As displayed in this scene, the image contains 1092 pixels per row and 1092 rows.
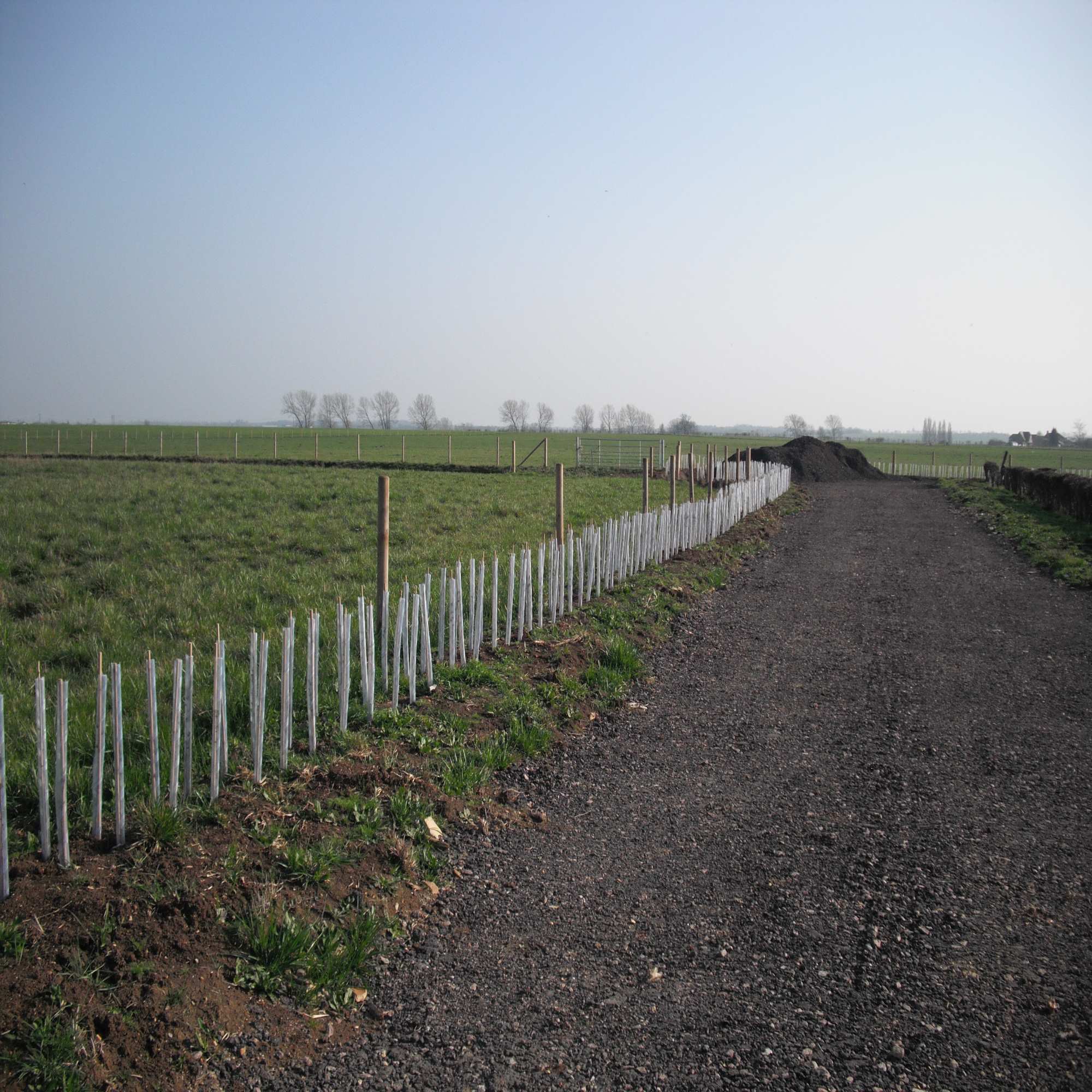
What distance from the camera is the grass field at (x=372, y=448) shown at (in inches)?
1880

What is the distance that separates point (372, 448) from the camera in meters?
64.7

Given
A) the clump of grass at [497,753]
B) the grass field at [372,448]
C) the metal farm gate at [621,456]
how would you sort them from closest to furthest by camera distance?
1. the clump of grass at [497,753]
2. the metal farm gate at [621,456]
3. the grass field at [372,448]

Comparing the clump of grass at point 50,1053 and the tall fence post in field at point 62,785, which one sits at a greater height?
the tall fence post in field at point 62,785

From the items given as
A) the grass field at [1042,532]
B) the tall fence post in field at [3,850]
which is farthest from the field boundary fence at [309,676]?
the grass field at [1042,532]

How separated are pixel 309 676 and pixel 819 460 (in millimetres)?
43545

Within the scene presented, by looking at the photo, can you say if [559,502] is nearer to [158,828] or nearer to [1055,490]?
[158,828]

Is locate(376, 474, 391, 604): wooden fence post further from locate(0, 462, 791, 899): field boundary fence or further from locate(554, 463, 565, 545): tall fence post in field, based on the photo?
locate(554, 463, 565, 545): tall fence post in field

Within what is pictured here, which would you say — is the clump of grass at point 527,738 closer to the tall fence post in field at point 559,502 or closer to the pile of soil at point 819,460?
the tall fence post in field at point 559,502

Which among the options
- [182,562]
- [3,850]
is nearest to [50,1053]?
[3,850]

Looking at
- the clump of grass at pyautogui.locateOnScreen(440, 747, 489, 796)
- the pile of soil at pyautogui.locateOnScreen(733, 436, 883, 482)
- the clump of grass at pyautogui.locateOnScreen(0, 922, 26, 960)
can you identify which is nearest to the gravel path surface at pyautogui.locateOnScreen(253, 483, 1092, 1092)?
the clump of grass at pyautogui.locateOnScreen(440, 747, 489, 796)

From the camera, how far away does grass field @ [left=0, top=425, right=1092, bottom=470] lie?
47.8 metres

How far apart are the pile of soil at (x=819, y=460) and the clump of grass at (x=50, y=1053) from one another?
39.8m

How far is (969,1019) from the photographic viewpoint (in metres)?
3.09

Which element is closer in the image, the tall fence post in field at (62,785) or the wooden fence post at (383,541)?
the tall fence post in field at (62,785)
